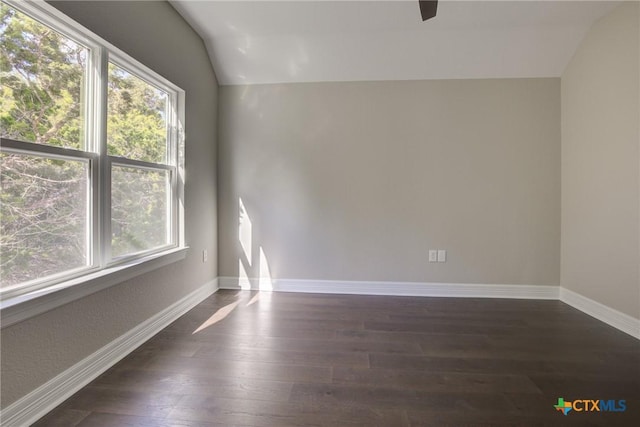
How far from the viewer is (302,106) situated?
10.5ft

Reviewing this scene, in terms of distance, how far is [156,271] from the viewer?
7.45ft

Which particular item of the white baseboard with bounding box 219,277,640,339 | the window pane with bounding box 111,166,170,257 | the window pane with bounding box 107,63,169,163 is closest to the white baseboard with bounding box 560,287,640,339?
the white baseboard with bounding box 219,277,640,339

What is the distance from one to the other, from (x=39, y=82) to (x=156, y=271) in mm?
1370

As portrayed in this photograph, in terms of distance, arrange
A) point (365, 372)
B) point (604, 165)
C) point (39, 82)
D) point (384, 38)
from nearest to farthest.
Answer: point (39, 82), point (365, 372), point (604, 165), point (384, 38)

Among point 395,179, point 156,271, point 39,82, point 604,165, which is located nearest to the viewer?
point 39,82

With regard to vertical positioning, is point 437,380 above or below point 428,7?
below

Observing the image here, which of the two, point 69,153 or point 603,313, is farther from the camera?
point 603,313

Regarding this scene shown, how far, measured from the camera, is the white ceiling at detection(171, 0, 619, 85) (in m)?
2.47

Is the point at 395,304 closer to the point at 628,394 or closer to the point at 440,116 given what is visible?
the point at 628,394

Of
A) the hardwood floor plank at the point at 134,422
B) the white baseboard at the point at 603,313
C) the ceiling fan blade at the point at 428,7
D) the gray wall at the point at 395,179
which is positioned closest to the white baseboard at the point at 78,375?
the hardwood floor plank at the point at 134,422

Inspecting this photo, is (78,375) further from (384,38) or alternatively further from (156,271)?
(384,38)

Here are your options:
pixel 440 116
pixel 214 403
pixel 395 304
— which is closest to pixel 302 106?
pixel 440 116

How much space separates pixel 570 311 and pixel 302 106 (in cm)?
328

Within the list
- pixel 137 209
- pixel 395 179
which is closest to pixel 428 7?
pixel 395 179
